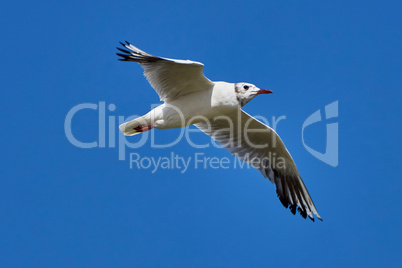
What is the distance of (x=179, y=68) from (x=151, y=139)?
1742 mm

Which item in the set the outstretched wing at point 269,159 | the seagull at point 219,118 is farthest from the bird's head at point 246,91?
the outstretched wing at point 269,159

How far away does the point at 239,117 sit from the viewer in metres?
9.34

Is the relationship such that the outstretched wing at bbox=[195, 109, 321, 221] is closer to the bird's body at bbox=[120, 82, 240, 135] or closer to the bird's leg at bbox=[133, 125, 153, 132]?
the bird's body at bbox=[120, 82, 240, 135]

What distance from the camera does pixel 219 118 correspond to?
9.63m

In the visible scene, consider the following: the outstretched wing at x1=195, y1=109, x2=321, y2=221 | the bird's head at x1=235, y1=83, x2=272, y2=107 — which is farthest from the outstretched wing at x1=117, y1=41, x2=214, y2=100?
the outstretched wing at x1=195, y1=109, x2=321, y2=221

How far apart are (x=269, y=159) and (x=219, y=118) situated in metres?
1.08

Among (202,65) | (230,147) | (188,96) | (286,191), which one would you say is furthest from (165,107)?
(286,191)

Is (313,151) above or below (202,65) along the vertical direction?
below

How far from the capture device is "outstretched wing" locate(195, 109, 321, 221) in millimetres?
9844

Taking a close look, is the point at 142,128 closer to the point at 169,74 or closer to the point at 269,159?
the point at 169,74

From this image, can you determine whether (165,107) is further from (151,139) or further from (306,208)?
(306,208)

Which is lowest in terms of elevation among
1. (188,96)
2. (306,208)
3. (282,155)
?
(306,208)

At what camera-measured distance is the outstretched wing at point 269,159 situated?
9844 millimetres

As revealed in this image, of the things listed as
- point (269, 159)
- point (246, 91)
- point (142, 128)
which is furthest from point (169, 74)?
point (269, 159)
